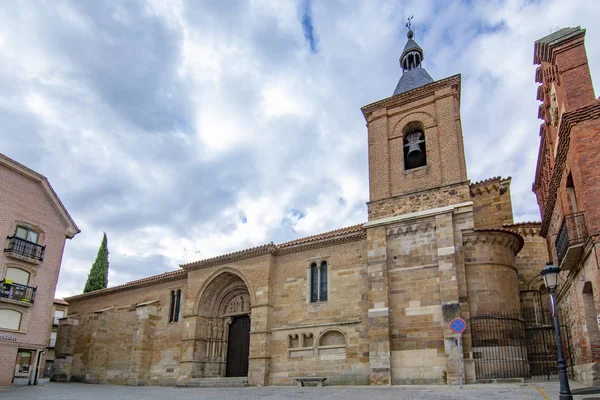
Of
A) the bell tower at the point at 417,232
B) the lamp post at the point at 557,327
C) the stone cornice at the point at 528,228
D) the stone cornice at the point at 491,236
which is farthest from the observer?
the stone cornice at the point at 528,228

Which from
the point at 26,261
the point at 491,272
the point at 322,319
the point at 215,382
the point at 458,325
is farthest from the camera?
the point at 26,261

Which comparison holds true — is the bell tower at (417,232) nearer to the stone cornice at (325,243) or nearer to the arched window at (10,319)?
the stone cornice at (325,243)

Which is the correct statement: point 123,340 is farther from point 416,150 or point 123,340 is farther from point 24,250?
point 416,150

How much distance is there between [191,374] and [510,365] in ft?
50.1

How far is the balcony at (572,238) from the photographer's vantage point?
12022 mm

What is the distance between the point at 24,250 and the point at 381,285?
18756mm

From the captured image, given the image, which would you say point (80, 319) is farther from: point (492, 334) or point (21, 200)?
Result: point (492, 334)

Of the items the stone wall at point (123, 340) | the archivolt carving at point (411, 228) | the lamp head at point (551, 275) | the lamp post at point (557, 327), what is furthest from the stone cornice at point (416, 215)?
the stone wall at point (123, 340)

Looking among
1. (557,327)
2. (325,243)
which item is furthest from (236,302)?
(557,327)

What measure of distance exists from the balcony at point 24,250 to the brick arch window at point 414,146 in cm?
1997

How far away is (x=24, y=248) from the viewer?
23719mm

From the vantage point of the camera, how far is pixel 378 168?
21.0 m

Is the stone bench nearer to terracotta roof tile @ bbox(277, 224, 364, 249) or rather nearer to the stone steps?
the stone steps

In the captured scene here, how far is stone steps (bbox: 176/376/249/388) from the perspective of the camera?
69.4 ft
